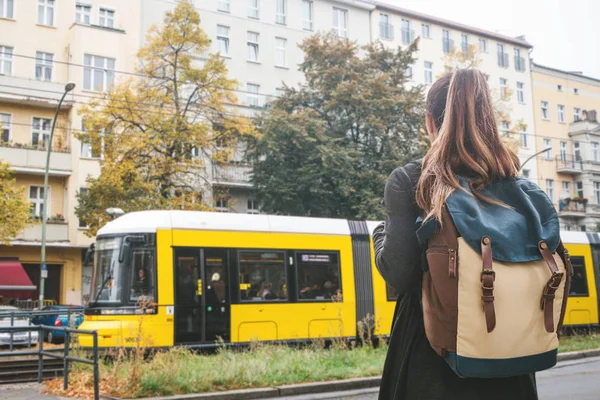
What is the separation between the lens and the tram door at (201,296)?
50.7 ft

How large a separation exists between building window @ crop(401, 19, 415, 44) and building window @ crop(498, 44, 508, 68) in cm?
875

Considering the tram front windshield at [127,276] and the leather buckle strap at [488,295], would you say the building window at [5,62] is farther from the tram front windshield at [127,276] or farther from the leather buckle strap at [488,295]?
the leather buckle strap at [488,295]

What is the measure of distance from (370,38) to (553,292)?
47.5 m

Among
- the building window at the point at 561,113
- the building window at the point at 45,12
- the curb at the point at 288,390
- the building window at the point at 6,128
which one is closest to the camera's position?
the curb at the point at 288,390

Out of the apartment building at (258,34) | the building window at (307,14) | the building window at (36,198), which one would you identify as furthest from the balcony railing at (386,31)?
the building window at (36,198)

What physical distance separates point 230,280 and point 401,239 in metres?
14.5

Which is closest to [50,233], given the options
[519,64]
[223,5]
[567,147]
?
[223,5]

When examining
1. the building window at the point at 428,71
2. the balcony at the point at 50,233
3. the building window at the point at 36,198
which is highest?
the building window at the point at 428,71

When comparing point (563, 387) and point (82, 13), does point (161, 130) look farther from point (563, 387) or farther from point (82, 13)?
point (563, 387)

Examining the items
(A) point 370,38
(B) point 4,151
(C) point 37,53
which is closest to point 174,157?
(B) point 4,151

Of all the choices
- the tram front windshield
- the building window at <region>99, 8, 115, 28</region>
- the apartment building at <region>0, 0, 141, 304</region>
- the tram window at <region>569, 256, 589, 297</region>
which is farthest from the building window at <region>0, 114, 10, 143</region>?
the tram window at <region>569, 256, 589, 297</region>

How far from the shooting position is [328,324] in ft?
57.2

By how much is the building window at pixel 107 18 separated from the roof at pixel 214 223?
24156mm

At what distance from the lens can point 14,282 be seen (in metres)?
31.7
